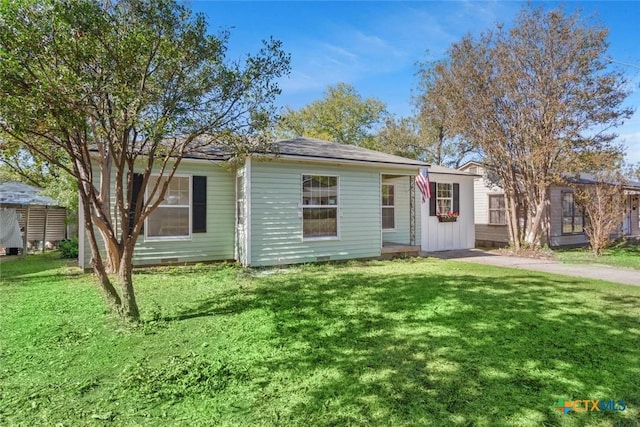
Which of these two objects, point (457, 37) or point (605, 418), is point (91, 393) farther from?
point (457, 37)

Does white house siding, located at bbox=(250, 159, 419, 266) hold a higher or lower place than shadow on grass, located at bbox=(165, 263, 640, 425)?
higher

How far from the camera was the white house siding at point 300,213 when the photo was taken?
27.1 ft

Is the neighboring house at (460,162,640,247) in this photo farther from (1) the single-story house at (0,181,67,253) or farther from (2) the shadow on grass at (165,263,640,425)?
(1) the single-story house at (0,181,67,253)

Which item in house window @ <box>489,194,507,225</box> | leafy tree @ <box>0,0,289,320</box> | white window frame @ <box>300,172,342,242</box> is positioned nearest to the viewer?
leafy tree @ <box>0,0,289,320</box>

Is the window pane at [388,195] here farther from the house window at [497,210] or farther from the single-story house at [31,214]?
the single-story house at [31,214]

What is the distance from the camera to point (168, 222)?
8.55 m

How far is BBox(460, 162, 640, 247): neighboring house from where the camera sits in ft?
47.1

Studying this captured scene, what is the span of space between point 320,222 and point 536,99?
27.2 ft

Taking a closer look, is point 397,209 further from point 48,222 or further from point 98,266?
point 48,222

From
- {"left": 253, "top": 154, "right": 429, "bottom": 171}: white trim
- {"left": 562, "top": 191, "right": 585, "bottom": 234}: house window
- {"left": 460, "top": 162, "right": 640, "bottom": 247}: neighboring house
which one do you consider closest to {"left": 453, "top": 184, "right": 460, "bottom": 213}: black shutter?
{"left": 460, "top": 162, "right": 640, "bottom": 247}: neighboring house

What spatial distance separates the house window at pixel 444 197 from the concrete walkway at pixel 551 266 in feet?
5.14

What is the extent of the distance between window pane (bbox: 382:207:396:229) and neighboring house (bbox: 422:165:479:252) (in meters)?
1.13

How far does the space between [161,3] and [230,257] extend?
253 inches

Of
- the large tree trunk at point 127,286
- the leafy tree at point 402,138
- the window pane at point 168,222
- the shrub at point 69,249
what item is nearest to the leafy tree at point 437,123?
the leafy tree at point 402,138
